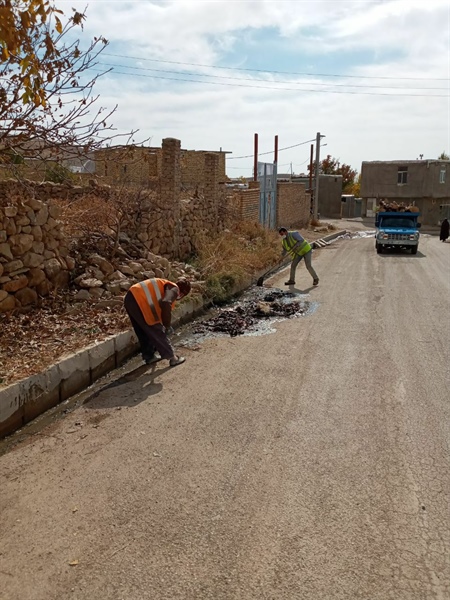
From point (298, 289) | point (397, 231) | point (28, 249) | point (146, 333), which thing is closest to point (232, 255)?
point (298, 289)

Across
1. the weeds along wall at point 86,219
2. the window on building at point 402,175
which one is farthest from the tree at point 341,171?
the weeds along wall at point 86,219

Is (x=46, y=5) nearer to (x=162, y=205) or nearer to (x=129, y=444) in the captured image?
(x=129, y=444)

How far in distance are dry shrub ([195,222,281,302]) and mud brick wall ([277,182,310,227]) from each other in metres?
8.03

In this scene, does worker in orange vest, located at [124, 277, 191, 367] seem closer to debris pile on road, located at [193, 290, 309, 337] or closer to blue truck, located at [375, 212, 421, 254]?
debris pile on road, located at [193, 290, 309, 337]

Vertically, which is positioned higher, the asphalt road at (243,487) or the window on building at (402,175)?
the window on building at (402,175)

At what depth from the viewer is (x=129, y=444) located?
16.1 ft

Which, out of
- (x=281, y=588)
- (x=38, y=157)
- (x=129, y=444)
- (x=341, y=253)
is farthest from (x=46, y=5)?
(x=341, y=253)

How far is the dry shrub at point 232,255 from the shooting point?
39.5 feet

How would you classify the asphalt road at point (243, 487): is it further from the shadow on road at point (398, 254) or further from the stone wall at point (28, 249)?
the shadow on road at point (398, 254)

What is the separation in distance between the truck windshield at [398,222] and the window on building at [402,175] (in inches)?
1159

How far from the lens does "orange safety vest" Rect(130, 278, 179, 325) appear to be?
6.83m

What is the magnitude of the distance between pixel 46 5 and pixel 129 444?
381 cm

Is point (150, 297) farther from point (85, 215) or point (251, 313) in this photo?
point (85, 215)

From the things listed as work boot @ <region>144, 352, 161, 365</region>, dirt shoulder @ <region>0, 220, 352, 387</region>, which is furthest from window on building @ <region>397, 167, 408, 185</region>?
work boot @ <region>144, 352, 161, 365</region>
